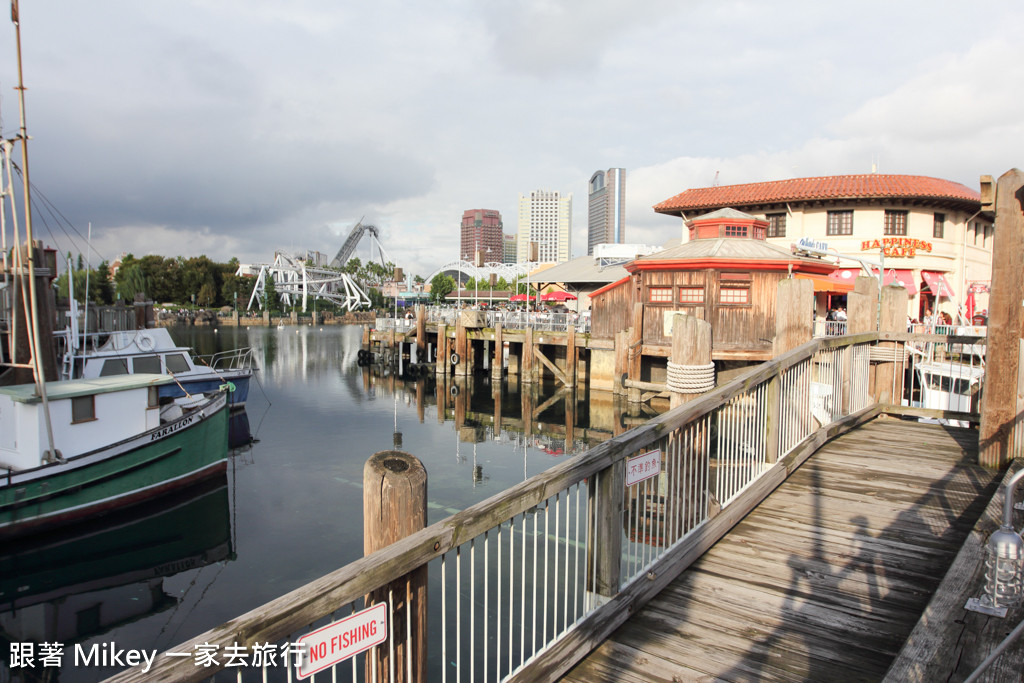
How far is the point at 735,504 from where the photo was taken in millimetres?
5473

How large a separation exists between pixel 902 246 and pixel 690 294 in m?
16.9

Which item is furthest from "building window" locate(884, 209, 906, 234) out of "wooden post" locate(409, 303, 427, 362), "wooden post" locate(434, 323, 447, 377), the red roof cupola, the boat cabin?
the boat cabin

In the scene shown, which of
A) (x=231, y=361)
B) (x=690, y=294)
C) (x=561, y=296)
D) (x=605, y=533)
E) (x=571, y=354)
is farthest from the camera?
(x=561, y=296)

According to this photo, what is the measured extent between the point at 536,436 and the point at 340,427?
7.97m

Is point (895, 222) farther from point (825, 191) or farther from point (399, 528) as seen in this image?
point (399, 528)

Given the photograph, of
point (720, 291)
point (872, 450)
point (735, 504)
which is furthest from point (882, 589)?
point (720, 291)

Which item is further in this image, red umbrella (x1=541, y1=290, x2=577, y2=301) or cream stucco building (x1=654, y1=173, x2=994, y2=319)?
red umbrella (x1=541, y1=290, x2=577, y2=301)

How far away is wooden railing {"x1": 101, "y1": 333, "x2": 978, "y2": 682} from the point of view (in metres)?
2.32

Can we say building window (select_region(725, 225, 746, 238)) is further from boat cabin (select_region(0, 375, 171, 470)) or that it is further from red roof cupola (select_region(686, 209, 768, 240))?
boat cabin (select_region(0, 375, 171, 470))

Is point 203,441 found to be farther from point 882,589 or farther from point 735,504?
point 882,589

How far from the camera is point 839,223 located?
34.9m

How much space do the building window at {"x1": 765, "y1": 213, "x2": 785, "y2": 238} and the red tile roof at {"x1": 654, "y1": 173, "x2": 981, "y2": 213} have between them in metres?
1.28

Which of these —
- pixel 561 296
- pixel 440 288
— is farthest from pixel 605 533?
pixel 440 288

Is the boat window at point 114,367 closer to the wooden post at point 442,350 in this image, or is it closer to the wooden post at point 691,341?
the wooden post at point 691,341
